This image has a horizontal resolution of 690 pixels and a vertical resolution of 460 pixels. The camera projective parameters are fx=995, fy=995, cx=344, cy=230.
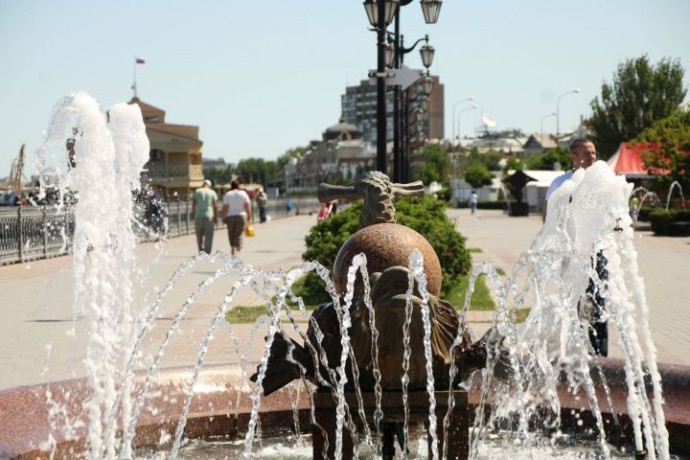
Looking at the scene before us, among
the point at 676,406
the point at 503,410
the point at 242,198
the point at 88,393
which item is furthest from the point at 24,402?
the point at 242,198

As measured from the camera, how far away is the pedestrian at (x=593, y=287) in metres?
7.32

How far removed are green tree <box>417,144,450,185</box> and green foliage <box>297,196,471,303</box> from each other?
87.9m

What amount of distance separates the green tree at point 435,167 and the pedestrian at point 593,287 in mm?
94042

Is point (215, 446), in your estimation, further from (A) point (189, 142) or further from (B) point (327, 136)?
(B) point (327, 136)

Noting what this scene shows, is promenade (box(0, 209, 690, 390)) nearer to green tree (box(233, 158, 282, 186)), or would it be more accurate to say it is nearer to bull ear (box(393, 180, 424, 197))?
bull ear (box(393, 180, 424, 197))

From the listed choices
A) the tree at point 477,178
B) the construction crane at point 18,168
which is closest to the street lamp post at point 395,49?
the construction crane at point 18,168

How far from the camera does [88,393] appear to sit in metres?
6.29

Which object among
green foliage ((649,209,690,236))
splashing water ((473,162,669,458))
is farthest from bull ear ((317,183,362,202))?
green foliage ((649,209,690,236))

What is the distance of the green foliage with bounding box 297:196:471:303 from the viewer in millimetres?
13273

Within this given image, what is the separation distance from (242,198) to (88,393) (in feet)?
39.5

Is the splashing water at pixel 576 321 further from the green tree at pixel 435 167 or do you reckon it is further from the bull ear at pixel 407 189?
the green tree at pixel 435 167

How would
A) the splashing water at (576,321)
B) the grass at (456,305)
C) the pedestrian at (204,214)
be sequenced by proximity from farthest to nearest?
the pedestrian at (204,214) → the grass at (456,305) → the splashing water at (576,321)

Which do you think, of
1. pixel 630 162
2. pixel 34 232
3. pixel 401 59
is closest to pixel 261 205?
pixel 630 162

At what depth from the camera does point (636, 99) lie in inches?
2562
